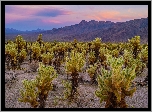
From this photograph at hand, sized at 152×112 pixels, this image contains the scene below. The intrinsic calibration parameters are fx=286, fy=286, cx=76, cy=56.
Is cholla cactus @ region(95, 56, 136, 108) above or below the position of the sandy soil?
above

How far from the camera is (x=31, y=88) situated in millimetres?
12688

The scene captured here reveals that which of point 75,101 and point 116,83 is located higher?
point 116,83

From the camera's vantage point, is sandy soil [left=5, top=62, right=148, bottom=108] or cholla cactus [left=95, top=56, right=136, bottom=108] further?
sandy soil [left=5, top=62, right=148, bottom=108]

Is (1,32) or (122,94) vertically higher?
(1,32)

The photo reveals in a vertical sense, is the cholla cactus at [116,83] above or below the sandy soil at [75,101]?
above

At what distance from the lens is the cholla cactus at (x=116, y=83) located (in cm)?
1007

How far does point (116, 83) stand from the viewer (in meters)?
10.1

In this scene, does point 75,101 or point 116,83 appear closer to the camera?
point 116,83

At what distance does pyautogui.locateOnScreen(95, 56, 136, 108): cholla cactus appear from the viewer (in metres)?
10.1

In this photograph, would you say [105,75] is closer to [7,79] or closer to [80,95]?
[80,95]

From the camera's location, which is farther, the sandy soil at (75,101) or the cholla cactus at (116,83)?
the sandy soil at (75,101)

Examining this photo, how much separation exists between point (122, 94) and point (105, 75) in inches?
37.7
